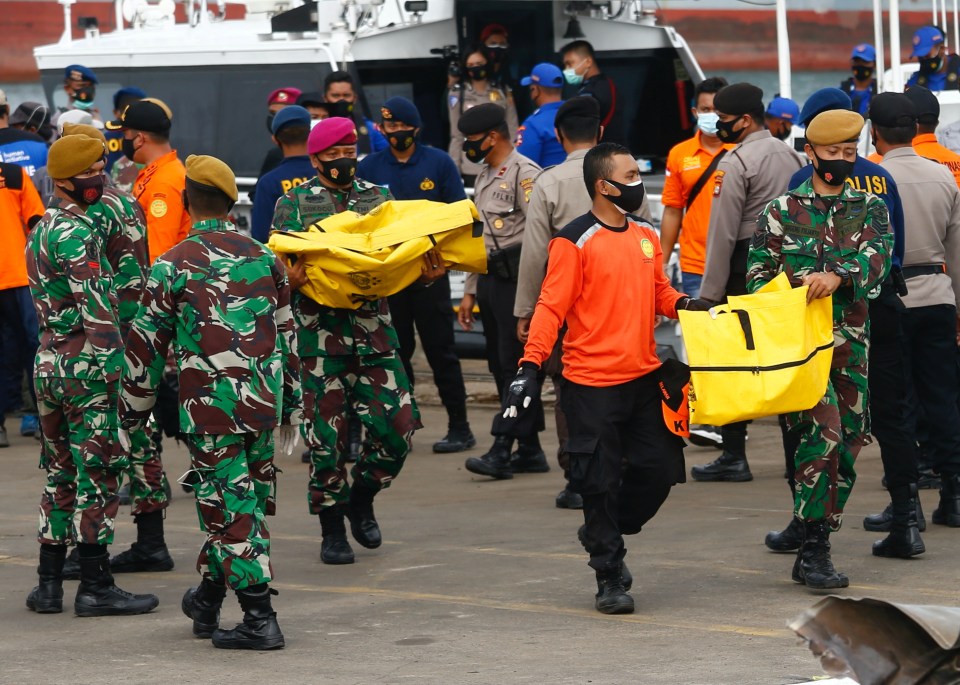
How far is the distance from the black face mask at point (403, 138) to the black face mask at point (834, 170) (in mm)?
3294

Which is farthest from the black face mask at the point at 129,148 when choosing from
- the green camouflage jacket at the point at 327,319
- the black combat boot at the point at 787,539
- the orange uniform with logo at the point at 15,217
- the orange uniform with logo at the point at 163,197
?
the black combat boot at the point at 787,539

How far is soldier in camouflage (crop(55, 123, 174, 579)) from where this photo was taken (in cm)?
706

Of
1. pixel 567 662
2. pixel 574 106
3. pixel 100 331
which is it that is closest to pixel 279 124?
pixel 574 106

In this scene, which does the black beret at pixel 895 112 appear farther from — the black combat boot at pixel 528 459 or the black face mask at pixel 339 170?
the black combat boot at pixel 528 459

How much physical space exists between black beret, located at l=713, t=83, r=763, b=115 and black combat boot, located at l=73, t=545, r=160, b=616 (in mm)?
3954

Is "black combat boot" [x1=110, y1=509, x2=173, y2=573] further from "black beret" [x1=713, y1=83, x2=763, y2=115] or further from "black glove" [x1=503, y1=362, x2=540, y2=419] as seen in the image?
"black beret" [x1=713, y1=83, x2=763, y2=115]

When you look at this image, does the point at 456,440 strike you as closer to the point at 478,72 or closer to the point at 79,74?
the point at 478,72

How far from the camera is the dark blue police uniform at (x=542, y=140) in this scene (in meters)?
10.8

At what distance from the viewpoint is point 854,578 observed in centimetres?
707

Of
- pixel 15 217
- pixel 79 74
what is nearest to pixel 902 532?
pixel 15 217

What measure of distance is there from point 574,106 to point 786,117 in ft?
9.54

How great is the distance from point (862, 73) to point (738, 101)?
633 cm

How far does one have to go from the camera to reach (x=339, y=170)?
7.62 metres

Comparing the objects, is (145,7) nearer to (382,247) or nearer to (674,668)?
(382,247)
